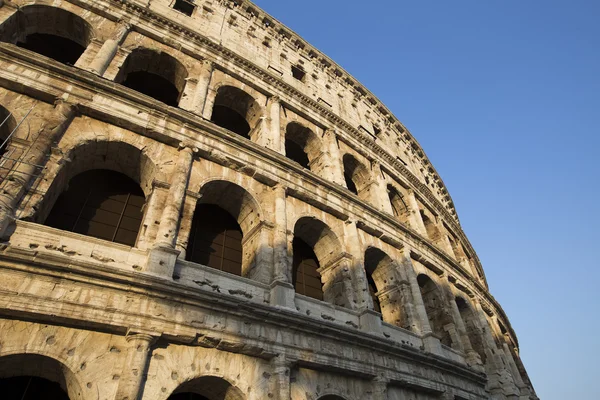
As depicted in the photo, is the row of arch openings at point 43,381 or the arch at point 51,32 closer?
the row of arch openings at point 43,381

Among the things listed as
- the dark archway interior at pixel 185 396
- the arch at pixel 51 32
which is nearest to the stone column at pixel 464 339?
the dark archway interior at pixel 185 396

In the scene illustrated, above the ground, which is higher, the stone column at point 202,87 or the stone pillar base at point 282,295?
the stone column at point 202,87

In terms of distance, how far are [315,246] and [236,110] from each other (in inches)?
216

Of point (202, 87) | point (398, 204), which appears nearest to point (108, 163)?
point (202, 87)

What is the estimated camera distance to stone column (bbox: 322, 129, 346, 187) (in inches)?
476

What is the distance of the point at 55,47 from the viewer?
34.1 ft

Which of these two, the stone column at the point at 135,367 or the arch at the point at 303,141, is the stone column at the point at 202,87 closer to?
the arch at the point at 303,141

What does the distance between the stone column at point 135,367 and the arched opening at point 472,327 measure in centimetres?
1299

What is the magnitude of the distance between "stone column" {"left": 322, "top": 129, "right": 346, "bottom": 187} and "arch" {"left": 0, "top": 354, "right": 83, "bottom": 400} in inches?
344

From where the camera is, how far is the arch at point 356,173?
46.9ft

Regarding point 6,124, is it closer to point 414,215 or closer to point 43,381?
point 43,381

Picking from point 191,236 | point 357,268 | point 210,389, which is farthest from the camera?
point 357,268

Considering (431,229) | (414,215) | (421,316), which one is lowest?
(421,316)

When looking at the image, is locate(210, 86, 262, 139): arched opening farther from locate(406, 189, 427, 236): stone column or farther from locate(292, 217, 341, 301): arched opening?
locate(406, 189, 427, 236): stone column
